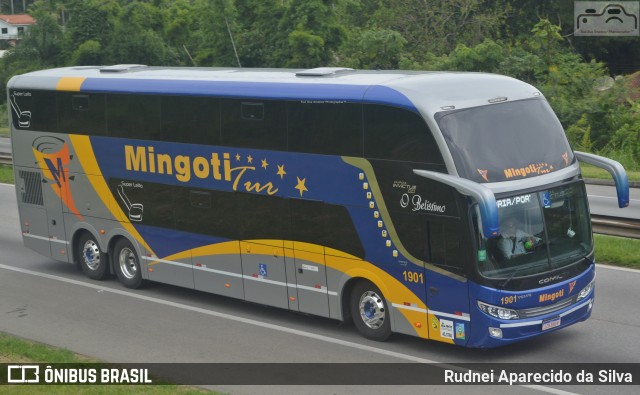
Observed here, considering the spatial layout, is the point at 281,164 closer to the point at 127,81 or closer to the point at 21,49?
the point at 127,81

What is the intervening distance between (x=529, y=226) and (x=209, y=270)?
5750mm

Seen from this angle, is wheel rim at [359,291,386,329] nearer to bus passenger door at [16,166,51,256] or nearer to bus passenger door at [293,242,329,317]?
bus passenger door at [293,242,329,317]

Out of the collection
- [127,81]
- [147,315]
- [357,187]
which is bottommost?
[147,315]

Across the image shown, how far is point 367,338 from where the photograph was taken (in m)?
14.1

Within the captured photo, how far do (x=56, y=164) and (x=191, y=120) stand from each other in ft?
13.2

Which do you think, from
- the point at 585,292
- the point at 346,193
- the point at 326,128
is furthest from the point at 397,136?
the point at 585,292

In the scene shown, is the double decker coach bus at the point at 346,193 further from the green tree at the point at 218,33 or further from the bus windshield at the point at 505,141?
the green tree at the point at 218,33

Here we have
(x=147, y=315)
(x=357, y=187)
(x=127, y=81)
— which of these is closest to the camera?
(x=357, y=187)

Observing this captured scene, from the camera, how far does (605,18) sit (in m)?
48.9

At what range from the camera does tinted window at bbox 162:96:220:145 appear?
51.3 ft

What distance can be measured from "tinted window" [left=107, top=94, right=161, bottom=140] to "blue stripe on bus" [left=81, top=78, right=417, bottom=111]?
0.14 metres

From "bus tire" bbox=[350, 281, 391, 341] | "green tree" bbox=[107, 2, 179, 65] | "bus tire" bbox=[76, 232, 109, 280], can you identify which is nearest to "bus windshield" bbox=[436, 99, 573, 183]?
"bus tire" bbox=[350, 281, 391, 341]

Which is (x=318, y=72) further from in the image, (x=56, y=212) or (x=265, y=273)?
(x=56, y=212)

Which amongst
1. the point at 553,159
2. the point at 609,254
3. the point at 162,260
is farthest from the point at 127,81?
the point at 609,254
